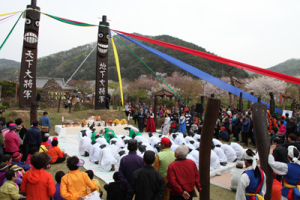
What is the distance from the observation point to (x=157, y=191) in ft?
Answer: 8.82

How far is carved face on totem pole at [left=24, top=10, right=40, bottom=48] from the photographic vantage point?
38.7 ft

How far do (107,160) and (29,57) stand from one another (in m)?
9.16

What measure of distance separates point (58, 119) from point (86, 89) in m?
22.1

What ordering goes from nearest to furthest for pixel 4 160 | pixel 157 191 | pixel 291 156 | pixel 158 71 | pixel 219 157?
pixel 157 191
pixel 291 156
pixel 4 160
pixel 219 157
pixel 158 71

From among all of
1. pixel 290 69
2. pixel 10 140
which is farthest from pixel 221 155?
pixel 290 69

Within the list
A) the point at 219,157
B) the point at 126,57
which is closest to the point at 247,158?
the point at 219,157

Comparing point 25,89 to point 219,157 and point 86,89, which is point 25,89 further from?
point 86,89

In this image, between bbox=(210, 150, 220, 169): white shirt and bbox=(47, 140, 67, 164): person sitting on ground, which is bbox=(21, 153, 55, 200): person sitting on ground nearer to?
bbox=(47, 140, 67, 164): person sitting on ground

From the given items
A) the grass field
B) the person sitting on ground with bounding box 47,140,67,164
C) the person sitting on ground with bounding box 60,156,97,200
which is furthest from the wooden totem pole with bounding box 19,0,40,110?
the person sitting on ground with bounding box 60,156,97,200

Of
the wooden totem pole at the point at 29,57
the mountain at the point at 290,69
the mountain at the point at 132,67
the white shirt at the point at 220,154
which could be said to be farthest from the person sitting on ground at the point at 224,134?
the mountain at the point at 290,69

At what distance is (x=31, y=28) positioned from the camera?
39.1ft

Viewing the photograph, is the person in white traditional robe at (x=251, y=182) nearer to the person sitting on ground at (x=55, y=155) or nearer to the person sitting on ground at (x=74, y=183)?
the person sitting on ground at (x=74, y=183)

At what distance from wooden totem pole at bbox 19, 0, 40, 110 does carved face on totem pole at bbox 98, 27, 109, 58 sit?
3.87 meters

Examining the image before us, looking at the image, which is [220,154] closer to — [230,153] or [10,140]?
[230,153]
